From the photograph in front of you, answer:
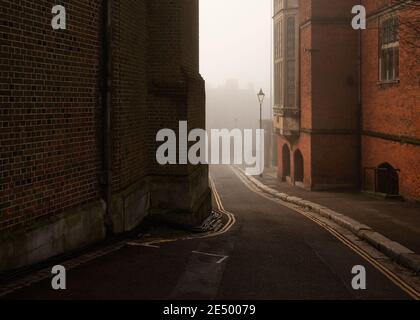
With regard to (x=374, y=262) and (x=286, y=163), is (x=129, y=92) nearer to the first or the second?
(x=374, y=262)

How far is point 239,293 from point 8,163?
11.6 feet

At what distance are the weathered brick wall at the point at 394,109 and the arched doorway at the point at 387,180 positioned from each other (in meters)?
0.35

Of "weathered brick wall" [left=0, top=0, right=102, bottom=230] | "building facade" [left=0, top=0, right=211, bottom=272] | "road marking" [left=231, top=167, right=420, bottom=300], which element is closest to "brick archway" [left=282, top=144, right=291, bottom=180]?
"road marking" [left=231, top=167, right=420, bottom=300]

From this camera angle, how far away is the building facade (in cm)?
730

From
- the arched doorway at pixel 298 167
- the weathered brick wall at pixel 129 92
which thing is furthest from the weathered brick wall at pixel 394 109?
the weathered brick wall at pixel 129 92

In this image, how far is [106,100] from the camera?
10266 mm

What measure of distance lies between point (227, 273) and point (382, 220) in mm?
8097

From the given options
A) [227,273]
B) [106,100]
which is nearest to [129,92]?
[106,100]

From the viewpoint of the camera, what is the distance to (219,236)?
12.2 metres

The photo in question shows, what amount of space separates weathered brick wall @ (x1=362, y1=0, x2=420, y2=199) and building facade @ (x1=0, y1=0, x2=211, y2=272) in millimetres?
8296

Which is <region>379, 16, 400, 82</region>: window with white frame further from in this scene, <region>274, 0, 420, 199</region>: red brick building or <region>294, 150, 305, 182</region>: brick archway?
<region>294, 150, 305, 182</region>: brick archway

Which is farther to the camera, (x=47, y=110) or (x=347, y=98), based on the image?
(x=347, y=98)

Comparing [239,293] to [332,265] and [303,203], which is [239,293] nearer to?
[332,265]
